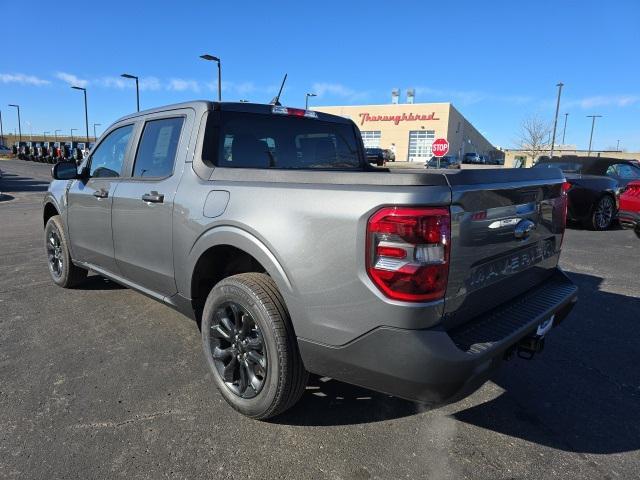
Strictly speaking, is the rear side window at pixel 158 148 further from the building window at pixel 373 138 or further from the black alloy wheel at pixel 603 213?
the building window at pixel 373 138

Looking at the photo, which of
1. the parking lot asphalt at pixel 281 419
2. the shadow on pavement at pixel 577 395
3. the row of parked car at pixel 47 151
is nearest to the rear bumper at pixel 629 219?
the shadow on pavement at pixel 577 395

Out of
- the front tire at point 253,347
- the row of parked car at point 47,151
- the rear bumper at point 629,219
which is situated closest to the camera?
the front tire at point 253,347

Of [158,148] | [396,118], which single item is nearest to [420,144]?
[396,118]

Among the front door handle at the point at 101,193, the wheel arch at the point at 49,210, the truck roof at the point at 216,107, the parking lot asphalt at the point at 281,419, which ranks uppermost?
the truck roof at the point at 216,107

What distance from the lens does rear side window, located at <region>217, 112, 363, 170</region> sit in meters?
3.30

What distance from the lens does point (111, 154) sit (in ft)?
13.8

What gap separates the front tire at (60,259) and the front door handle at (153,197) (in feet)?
6.46

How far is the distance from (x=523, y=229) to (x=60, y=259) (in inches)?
187

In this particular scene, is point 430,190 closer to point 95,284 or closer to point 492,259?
point 492,259

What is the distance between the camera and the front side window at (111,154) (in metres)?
3.99

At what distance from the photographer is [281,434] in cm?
259

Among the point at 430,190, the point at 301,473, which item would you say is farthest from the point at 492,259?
the point at 301,473

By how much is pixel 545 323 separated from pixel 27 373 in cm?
342

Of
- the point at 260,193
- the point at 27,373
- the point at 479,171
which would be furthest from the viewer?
the point at 27,373
